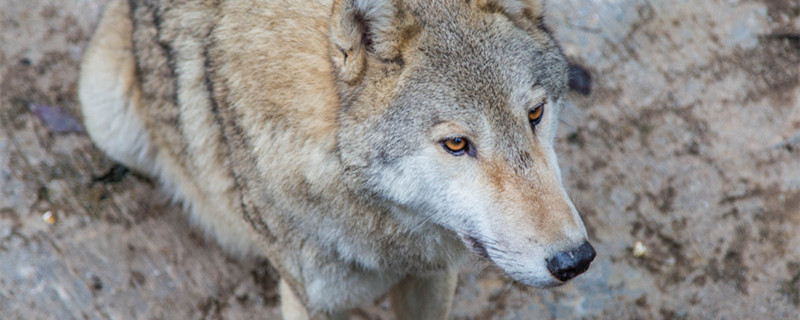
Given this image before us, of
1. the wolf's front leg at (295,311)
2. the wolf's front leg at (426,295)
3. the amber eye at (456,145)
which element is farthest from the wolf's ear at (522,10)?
the wolf's front leg at (295,311)

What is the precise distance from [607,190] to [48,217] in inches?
145

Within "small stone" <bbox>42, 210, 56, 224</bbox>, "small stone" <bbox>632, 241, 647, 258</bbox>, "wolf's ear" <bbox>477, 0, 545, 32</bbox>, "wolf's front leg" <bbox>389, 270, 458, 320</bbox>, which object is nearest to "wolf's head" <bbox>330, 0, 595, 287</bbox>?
"wolf's ear" <bbox>477, 0, 545, 32</bbox>

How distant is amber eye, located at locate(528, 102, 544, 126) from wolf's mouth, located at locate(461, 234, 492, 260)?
0.55 m

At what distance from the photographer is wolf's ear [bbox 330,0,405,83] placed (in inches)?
102

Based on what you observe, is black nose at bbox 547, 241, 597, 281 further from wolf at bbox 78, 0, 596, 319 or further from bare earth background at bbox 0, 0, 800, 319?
bare earth background at bbox 0, 0, 800, 319

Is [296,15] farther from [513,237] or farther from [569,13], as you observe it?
[569,13]

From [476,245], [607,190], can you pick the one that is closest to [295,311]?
[476,245]

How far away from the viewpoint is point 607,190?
4.78 meters

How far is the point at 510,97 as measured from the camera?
2705 mm

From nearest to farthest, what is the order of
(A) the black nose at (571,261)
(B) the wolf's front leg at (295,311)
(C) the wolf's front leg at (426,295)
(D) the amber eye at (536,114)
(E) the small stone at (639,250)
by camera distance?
(A) the black nose at (571,261) < (D) the amber eye at (536,114) < (B) the wolf's front leg at (295,311) < (C) the wolf's front leg at (426,295) < (E) the small stone at (639,250)

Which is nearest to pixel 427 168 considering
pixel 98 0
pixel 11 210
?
pixel 11 210

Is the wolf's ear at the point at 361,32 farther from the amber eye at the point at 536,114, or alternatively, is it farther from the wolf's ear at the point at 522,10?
the amber eye at the point at 536,114

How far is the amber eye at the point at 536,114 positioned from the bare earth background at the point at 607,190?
194cm

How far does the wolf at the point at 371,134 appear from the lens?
8.71 ft
